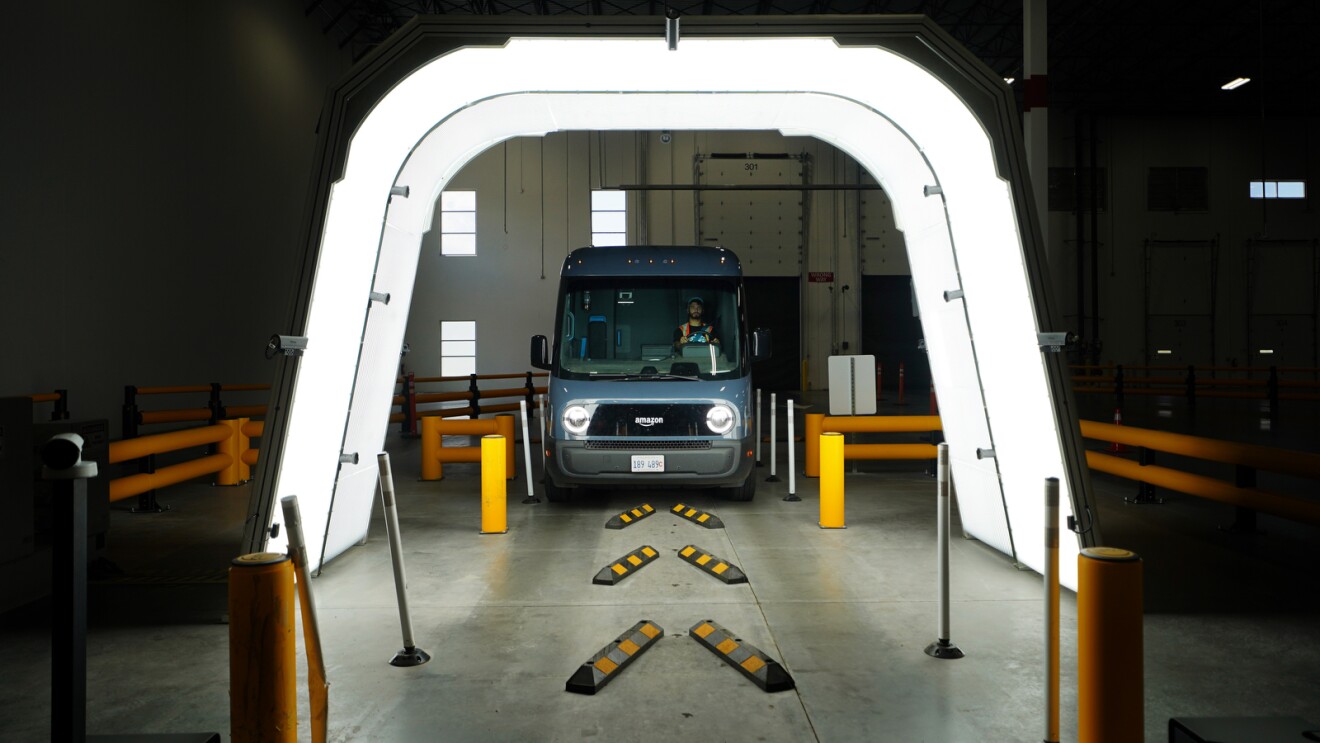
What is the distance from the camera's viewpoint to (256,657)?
2891 millimetres

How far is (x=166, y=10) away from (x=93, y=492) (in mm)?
10180

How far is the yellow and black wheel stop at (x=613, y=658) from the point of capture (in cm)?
392

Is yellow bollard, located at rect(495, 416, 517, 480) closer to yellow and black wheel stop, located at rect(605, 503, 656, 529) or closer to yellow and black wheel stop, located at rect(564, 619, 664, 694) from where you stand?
yellow and black wheel stop, located at rect(605, 503, 656, 529)

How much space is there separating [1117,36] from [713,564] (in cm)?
2376

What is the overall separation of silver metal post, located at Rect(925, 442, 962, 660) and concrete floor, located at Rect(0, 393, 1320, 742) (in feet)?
0.28

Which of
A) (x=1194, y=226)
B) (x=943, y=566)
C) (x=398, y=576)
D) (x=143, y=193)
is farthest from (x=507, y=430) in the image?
(x=1194, y=226)

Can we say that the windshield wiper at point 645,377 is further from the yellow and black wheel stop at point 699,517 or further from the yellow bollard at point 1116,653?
the yellow bollard at point 1116,653

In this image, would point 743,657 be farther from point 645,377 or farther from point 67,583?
point 645,377

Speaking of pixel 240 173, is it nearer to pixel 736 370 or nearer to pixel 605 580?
pixel 736 370

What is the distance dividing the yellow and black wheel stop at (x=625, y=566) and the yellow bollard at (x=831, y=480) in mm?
1864

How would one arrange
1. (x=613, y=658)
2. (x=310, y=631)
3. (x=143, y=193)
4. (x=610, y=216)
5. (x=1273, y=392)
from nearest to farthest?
(x=310, y=631), (x=613, y=658), (x=143, y=193), (x=1273, y=392), (x=610, y=216)

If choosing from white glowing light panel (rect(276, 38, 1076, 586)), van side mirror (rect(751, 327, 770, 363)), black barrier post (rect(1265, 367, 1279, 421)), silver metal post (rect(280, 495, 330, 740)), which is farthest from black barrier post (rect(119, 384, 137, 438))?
black barrier post (rect(1265, 367, 1279, 421))

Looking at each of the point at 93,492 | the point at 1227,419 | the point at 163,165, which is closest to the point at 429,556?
the point at 93,492

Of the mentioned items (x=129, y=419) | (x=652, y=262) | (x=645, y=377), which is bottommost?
(x=129, y=419)
